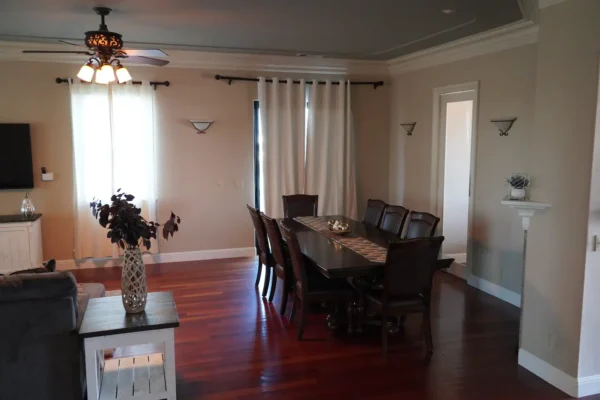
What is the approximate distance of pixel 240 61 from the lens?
21.7 feet

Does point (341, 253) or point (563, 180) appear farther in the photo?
point (341, 253)

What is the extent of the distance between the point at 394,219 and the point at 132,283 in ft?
10.0

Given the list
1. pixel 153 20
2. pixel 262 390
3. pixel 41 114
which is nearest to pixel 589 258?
pixel 262 390

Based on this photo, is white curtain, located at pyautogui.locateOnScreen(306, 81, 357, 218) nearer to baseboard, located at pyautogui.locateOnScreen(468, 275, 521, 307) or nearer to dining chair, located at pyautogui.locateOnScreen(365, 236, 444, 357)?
baseboard, located at pyautogui.locateOnScreen(468, 275, 521, 307)

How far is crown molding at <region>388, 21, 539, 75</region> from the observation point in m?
4.82

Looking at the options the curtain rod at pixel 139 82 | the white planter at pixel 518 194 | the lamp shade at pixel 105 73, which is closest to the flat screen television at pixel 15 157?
the curtain rod at pixel 139 82

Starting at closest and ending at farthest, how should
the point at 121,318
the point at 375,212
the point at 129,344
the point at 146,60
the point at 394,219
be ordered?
the point at 129,344
the point at 121,318
the point at 146,60
the point at 394,219
the point at 375,212

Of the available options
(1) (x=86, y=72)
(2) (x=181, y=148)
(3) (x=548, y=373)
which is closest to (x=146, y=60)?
(1) (x=86, y=72)

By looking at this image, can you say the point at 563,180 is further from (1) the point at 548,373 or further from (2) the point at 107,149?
(2) the point at 107,149

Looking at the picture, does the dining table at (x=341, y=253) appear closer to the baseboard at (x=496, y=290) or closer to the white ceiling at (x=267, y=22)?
the baseboard at (x=496, y=290)

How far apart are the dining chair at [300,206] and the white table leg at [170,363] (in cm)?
343

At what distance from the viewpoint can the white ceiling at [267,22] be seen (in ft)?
13.2

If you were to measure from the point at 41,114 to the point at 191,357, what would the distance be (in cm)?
404

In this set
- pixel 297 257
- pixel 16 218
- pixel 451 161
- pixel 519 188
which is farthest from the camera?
pixel 451 161
